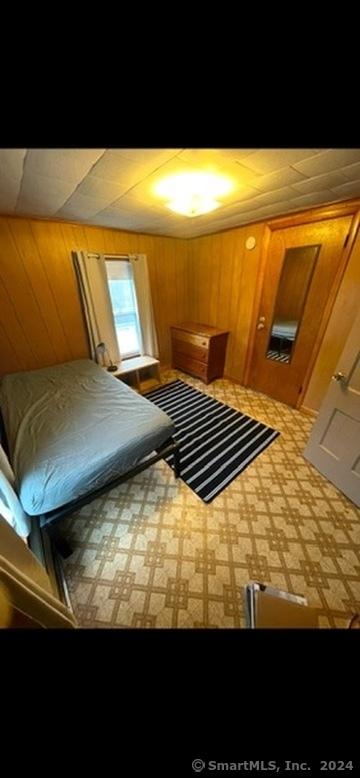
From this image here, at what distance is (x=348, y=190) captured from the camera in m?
1.67

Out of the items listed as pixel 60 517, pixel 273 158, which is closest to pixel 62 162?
pixel 273 158

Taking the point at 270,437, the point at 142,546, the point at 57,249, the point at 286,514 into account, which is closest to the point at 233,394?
the point at 270,437

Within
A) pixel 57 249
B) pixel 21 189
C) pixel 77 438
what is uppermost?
pixel 21 189

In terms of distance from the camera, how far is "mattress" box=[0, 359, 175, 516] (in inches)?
44.3

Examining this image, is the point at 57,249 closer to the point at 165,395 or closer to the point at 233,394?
the point at 165,395

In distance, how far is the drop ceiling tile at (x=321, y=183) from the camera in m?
1.41

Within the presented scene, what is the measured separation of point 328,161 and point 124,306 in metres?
2.43

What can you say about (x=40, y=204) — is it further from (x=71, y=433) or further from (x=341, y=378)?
(x=341, y=378)


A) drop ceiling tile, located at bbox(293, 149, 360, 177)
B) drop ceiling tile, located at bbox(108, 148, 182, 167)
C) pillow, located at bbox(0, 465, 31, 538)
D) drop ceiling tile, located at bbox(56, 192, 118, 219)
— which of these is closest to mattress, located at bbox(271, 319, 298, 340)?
drop ceiling tile, located at bbox(293, 149, 360, 177)

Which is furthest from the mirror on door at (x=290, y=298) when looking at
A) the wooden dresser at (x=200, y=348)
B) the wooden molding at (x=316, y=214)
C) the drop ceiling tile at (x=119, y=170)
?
the drop ceiling tile at (x=119, y=170)

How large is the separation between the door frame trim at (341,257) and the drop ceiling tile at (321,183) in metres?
0.39
